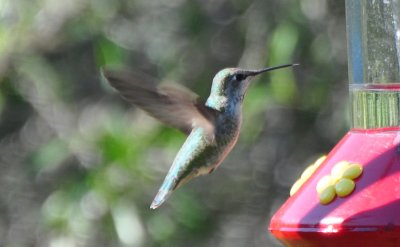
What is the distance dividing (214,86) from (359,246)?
106 cm

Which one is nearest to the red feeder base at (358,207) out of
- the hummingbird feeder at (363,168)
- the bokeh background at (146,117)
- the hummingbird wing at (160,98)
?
the hummingbird feeder at (363,168)

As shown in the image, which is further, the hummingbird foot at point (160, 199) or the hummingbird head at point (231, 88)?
the hummingbird head at point (231, 88)

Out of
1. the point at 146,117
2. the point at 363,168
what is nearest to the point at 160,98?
the point at 363,168

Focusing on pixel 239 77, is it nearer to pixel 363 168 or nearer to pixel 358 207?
pixel 363 168

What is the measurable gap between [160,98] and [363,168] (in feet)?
2.35

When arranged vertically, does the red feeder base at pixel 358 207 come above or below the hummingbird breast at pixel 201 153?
above

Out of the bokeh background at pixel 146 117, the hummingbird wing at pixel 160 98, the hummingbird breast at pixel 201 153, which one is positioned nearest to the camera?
the hummingbird wing at pixel 160 98

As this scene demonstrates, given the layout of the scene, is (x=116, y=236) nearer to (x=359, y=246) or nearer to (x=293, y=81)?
(x=293, y=81)

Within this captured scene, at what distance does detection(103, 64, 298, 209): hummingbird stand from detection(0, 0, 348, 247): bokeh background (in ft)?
6.09

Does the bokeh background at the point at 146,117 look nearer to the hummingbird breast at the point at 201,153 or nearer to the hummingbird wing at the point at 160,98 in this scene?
the hummingbird breast at the point at 201,153

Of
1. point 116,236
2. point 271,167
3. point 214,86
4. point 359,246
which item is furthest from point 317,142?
point 359,246

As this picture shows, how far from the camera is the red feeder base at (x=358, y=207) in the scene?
2.59m

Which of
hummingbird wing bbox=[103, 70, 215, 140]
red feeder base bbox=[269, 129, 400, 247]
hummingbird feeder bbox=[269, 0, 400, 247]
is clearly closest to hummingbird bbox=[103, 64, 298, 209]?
hummingbird wing bbox=[103, 70, 215, 140]

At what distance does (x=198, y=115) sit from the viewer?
11.0 ft
